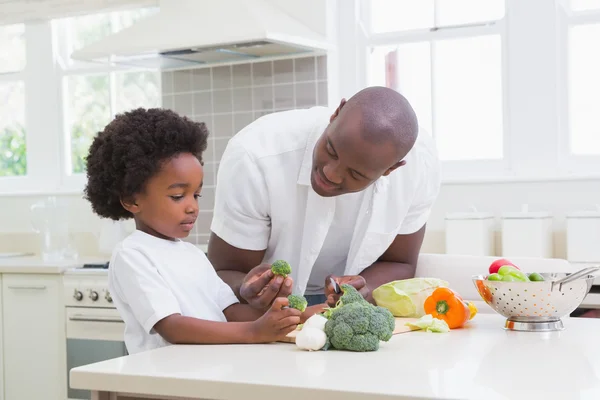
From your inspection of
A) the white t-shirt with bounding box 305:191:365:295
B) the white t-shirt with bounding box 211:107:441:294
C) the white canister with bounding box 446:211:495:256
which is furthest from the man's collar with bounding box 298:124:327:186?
the white canister with bounding box 446:211:495:256

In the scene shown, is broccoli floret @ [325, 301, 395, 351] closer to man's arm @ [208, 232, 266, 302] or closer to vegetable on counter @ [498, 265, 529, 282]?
vegetable on counter @ [498, 265, 529, 282]

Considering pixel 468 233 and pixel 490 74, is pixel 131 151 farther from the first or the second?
pixel 490 74

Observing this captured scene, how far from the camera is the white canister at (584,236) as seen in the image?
3.38 metres

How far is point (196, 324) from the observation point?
1.58 metres

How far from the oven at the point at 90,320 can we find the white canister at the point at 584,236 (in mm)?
2029

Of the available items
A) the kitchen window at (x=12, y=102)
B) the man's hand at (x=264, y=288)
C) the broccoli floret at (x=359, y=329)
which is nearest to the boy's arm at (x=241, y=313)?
the man's hand at (x=264, y=288)

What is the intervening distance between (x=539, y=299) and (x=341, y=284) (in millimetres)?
390

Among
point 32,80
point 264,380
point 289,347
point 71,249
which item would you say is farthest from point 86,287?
point 264,380

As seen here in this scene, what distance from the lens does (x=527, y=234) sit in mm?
3494

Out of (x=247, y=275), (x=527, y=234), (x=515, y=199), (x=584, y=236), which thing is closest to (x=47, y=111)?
(x=515, y=199)

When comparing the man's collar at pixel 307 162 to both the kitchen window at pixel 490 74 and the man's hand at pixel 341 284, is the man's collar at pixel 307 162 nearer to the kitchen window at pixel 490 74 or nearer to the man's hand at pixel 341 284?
the man's hand at pixel 341 284

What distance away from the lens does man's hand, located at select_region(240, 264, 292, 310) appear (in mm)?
1612

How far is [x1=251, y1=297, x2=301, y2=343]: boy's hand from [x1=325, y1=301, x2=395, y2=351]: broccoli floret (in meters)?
0.07

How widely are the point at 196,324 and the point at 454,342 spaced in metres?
0.48
